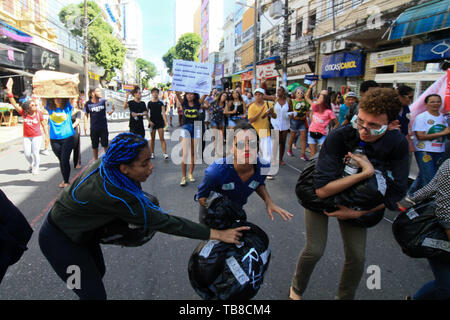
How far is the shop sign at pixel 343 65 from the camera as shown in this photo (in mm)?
14016

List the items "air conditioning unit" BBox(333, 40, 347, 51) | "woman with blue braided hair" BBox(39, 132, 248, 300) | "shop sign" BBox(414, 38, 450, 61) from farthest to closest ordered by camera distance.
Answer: "air conditioning unit" BBox(333, 40, 347, 51) < "shop sign" BBox(414, 38, 450, 61) < "woman with blue braided hair" BBox(39, 132, 248, 300)

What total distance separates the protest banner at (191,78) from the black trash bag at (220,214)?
5.06m

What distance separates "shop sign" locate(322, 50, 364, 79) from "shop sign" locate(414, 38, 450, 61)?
3335 millimetres

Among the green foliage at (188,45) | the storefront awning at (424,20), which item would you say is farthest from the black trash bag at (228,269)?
the green foliage at (188,45)

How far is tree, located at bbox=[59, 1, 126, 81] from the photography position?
32.9 m

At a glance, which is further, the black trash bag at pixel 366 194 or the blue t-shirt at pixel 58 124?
the blue t-shirt at pixel 58 124

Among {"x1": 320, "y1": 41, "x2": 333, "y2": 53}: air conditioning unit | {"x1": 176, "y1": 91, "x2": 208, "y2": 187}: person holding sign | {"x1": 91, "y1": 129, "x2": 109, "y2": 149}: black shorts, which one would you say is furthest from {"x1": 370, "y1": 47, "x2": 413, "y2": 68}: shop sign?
{"x1": 91, "y1": 129, "x2": 109, "y2": 149}: black shorts

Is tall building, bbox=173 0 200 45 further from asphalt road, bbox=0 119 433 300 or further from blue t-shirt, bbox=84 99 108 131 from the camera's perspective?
asphalt road, bbox=0 119 433 300

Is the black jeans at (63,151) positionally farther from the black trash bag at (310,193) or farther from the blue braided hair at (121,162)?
the black trash bag at (310,193)

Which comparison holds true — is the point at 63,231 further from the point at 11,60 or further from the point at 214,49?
the point at 214,49

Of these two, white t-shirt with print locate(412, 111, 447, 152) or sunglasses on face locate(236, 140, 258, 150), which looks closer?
sunglasses on face locate(236, 140, 258, 150)

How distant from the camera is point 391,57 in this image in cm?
1192

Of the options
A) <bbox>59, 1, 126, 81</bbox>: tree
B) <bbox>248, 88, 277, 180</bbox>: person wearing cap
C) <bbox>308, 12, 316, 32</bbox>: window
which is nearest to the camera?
<bbox>248, 88, 277, 180</bbox>: person wearing cap

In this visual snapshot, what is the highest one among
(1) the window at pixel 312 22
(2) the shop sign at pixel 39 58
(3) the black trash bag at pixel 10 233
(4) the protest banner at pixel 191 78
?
(1) the window at pixel 312 22
